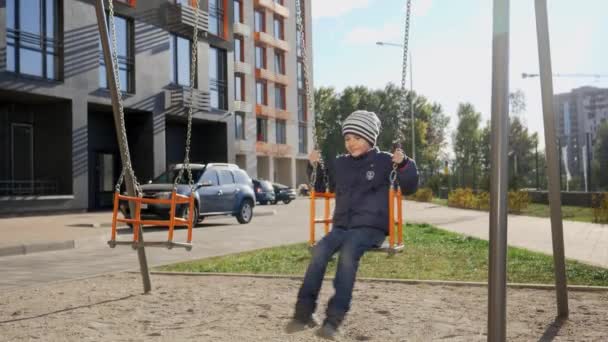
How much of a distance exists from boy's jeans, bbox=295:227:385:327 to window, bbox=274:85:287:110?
4993 cm

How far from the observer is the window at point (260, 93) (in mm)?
51875

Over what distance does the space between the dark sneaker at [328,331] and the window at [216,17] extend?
2943cm

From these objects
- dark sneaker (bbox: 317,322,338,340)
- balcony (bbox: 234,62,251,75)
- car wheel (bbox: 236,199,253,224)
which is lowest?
dark sneaker (bbox: 317,322,338,340)

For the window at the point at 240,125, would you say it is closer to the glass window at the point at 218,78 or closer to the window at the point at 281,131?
the window at the point at 281,131

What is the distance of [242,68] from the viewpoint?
4906 cm

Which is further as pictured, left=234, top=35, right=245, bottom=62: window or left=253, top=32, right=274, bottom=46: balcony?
left=253, top=32, right=274, bottom=46: balcony

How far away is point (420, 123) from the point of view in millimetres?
76062

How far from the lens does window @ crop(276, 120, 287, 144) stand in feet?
181

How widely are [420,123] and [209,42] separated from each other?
47.1 meters

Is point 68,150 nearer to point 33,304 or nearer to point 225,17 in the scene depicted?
point 225,17

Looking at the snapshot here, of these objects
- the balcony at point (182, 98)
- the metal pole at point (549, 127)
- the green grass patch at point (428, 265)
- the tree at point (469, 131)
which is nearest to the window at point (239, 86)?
the balcony at point (182, 98)

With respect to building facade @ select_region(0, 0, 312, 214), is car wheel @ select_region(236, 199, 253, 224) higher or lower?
lower

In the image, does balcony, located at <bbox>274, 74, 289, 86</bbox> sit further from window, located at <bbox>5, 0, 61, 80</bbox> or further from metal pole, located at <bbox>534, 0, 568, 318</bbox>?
metal pole, located at <bbox>534, 0, 568, 318</bbox>

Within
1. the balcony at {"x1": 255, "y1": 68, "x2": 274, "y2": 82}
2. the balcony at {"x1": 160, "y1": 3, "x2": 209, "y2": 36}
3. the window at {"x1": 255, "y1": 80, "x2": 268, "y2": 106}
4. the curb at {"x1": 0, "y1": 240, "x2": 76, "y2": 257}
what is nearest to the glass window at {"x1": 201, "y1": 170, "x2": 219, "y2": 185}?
the curb at {"x1": 0, "y1": 240, "x2": 76, "y2": 257}
